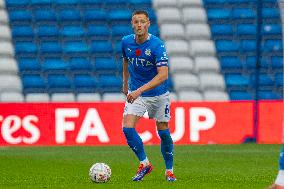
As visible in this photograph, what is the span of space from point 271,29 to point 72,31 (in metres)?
5.09

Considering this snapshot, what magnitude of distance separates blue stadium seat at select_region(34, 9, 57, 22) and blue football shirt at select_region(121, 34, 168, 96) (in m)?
12.9

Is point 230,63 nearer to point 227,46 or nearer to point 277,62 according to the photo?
point 227,46

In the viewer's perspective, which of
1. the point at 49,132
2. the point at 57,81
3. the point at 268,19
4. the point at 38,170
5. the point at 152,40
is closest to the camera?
the point at 152,40

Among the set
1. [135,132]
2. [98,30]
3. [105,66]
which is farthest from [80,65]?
[135,132]

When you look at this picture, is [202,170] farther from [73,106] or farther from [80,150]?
[73,106]

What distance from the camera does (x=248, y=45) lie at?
73.4 ft

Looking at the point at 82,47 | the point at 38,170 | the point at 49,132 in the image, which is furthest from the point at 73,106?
the point at 38,170

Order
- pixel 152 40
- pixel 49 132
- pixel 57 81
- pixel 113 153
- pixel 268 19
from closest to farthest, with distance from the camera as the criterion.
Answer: pixel 152 40 → pixel 113 153 → pixel 49 132 → pixel 57 81 → pixel 268 19

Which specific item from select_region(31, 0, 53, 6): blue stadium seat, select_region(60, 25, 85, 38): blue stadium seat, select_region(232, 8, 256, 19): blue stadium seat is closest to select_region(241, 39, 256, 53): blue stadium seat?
select_region(232, 8, 256, 19): blue stadium seat

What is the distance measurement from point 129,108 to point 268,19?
13626 mm

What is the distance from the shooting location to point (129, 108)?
32.1 feet

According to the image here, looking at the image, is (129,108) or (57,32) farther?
(57,32)

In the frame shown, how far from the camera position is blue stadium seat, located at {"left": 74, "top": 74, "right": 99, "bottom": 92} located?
20919 millimetres

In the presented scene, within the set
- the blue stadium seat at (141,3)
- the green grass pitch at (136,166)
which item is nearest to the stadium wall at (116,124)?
the green grass pitch at (136,166)
